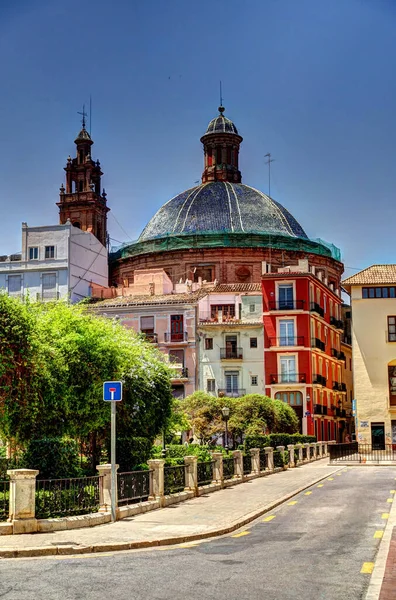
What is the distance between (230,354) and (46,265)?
59.5 feet

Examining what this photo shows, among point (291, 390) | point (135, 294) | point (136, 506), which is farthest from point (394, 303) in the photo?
point (136, 506)

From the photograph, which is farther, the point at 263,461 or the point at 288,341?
the point at 288,341

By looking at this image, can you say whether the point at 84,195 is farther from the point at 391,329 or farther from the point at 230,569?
the point at 230,569

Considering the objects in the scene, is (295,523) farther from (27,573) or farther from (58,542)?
(27,573)

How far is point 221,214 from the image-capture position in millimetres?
90812

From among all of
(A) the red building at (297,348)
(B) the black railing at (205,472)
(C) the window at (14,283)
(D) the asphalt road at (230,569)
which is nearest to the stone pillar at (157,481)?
(D) the asphalt road at (230,569)

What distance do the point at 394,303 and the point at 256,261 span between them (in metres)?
27.4

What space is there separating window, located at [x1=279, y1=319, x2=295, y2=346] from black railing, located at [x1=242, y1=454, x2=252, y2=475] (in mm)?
35029

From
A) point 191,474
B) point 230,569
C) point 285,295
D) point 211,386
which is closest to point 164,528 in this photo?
point 230,569

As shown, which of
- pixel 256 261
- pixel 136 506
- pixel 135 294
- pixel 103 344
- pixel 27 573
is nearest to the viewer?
pixel 27 573

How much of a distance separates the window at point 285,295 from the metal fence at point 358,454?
17298mm

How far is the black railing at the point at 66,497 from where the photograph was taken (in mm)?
17578

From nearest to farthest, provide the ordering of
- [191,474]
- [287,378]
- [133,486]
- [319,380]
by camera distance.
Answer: [133,486]
[191,474]
[287,378]
[319,380]

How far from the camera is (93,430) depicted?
102 feet
